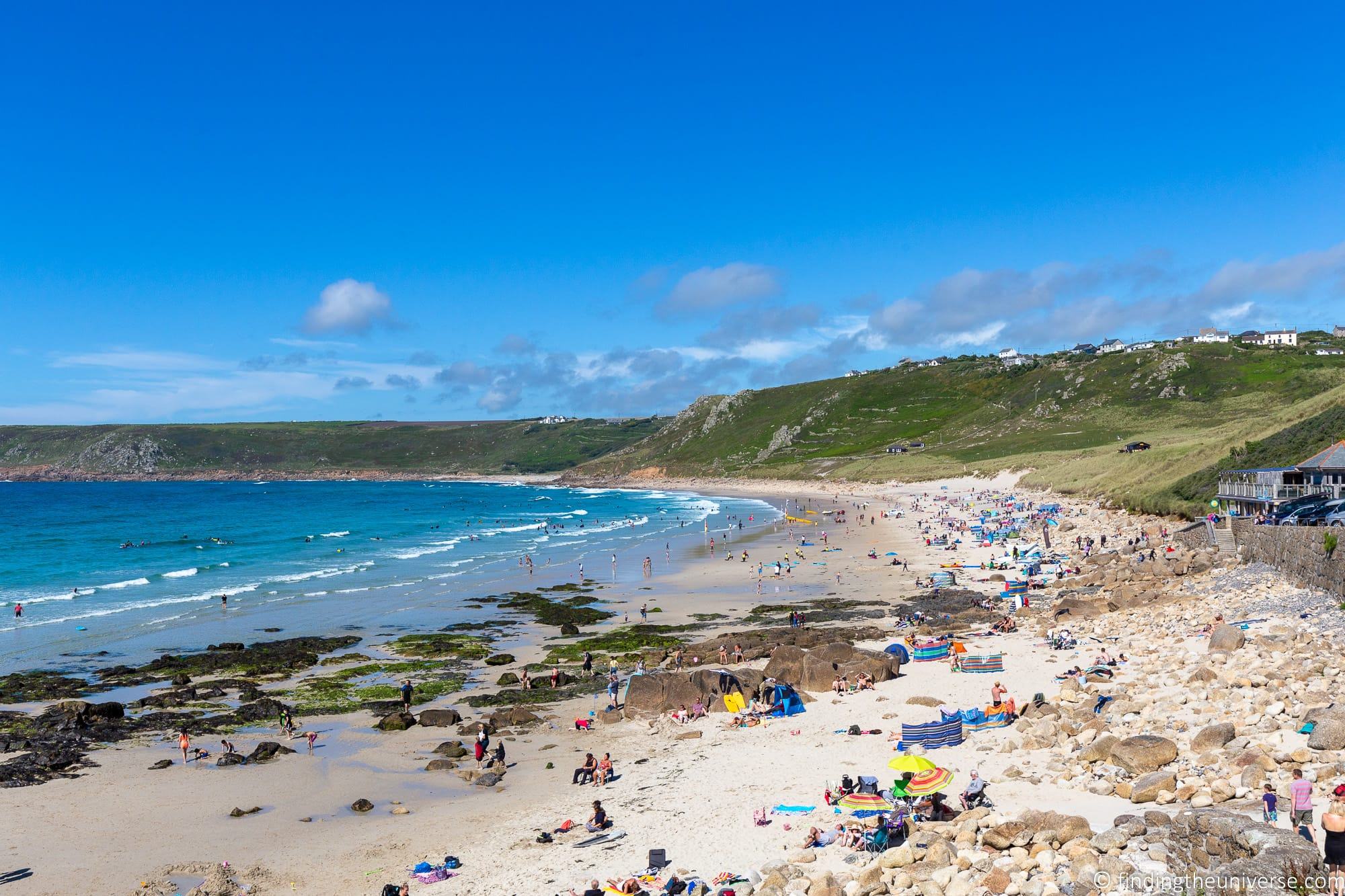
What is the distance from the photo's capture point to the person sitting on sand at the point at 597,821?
1620 centimetres

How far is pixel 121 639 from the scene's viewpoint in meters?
36.6

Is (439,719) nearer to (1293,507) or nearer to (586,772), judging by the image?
(586,772)

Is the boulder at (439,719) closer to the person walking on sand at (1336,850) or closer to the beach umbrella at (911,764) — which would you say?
the beach umbrella at (911,764)

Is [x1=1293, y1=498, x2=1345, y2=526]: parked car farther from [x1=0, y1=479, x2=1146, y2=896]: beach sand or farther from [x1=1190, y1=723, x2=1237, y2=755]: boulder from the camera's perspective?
[x1=1190, y1=723, x2=1237, y2=755]: boulder

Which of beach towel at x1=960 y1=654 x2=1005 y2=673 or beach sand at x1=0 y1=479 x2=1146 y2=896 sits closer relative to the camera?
beach sand at x1=0 y1=479 x2=1146 y2=896

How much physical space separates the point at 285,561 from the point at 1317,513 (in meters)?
64.3

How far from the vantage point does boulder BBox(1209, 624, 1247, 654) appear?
20.3m

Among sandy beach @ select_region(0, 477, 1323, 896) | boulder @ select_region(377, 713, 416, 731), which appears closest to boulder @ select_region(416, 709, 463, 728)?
sandy beach @ select_region(0, 477, 1323, 896)

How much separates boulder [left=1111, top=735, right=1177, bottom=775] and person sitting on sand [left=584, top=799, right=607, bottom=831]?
9.25 meters

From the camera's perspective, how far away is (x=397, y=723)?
2403cm

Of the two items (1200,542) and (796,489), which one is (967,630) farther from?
(796,489)

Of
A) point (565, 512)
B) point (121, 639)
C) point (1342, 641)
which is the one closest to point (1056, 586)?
point (1342, 641)

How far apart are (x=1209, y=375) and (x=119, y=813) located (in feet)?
566

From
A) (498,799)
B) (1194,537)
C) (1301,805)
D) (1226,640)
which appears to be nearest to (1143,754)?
(1301,805)
